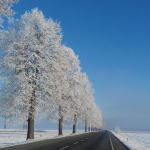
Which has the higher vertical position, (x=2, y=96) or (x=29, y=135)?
(x=2, y=96)

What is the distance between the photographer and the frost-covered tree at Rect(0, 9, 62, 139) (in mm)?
19406

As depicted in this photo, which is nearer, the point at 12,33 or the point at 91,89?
the point at 12,33

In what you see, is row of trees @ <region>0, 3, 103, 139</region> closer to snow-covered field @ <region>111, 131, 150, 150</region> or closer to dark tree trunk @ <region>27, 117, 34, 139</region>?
dark tree trunk @ <region>27, 117, 34, 139</region>

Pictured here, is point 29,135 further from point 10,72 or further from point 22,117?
point 10,72

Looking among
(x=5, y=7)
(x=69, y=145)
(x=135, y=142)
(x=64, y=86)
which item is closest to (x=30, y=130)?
(x=69, y=145)

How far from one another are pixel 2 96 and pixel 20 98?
2.30 m

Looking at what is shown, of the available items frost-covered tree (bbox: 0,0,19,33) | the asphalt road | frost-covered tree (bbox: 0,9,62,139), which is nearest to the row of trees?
frost-covered tree (bbox: 0,9,62,139)

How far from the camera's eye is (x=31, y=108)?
20.0m

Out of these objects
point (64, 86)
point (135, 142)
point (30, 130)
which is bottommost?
point (135, 142)

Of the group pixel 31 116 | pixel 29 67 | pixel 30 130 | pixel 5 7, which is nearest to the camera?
pixel 5 7

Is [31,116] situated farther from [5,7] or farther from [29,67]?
[5,7]

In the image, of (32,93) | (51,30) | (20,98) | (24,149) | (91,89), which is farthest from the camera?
(91,89)

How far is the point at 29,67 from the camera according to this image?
822 inches

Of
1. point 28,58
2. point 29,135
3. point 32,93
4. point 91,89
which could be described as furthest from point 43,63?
point 91,89
